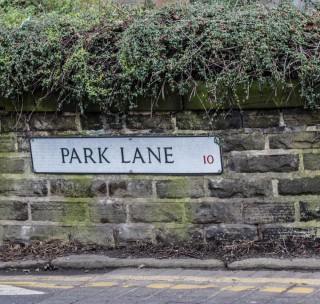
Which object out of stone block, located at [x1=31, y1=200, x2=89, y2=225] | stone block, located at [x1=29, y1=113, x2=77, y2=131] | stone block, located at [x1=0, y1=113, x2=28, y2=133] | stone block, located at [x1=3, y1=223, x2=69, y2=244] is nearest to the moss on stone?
stone block, located at [x1=31, y1=200, x2=89, y2=225]

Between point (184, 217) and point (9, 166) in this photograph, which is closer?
point (184, 217)

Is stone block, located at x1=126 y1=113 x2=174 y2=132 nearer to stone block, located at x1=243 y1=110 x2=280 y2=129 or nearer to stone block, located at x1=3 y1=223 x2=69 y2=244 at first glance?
stone block, located at x1=243 y1=110 x2=280 y2=129

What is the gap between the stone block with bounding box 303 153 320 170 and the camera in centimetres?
666

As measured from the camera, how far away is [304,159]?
669cm

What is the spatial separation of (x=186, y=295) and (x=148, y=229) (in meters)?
1.34

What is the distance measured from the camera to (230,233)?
6.93 meters

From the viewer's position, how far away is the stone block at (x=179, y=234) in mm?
7027

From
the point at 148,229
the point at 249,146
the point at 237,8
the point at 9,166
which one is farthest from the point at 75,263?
the point at 237,8

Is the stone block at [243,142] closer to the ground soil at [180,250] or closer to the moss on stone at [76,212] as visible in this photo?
the ground soil at [180,250]

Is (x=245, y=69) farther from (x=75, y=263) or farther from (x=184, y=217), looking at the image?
(x=75, y=263)

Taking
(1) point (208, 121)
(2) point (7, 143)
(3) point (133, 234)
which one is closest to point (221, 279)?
(3) point (133, 234)

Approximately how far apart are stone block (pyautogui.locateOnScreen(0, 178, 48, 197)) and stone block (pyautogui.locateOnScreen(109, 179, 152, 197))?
2.30 feet

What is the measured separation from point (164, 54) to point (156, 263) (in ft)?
6.16

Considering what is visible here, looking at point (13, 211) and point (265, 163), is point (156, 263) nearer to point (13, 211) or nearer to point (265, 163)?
point (265, 163)
